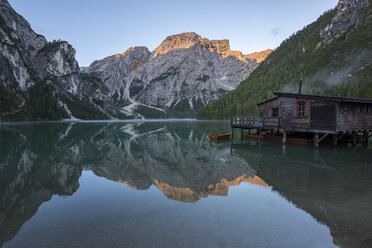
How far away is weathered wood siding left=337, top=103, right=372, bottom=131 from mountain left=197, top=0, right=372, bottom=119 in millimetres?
83393

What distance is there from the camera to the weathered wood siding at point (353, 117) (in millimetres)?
29656

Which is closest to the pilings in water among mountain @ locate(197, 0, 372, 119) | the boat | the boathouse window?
the boathouse window

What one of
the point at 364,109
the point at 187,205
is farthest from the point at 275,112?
the point at 187,205

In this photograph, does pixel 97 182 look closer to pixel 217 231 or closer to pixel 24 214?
pixel 24 214

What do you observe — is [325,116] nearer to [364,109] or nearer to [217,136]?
[364,109]

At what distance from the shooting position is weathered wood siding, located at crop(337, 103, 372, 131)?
97.3ft

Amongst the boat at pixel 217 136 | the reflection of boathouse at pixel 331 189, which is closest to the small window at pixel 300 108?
the reflection of boathouse at pixel 331 189

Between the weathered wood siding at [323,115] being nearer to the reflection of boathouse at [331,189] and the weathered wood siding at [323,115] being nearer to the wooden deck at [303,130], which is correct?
the wooden deck at [303,130]

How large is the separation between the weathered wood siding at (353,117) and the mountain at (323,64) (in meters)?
83.4

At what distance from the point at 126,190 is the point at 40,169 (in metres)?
10.2

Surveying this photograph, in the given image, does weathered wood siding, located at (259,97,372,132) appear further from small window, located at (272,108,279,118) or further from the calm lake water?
the calm lake water

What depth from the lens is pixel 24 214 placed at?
1002cm

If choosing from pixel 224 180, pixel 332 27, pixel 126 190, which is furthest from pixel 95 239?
pixel 332 27

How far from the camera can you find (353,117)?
3111 centimetres
